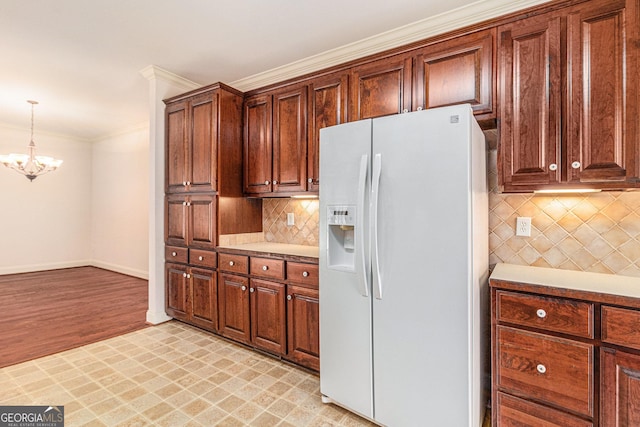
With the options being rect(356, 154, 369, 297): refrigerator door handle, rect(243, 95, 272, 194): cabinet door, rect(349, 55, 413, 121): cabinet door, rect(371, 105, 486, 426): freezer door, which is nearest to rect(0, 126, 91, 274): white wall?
rect(243, 95, 272, 194): cabinet door

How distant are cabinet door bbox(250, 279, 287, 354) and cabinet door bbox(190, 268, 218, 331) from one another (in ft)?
1.64

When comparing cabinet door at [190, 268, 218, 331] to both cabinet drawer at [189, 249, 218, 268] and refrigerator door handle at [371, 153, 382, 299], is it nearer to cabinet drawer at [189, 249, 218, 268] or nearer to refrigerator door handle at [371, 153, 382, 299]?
cabinet drawer at [189, 249, 218, 268]

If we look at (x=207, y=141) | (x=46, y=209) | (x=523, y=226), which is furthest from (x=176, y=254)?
(x=46, y=209)

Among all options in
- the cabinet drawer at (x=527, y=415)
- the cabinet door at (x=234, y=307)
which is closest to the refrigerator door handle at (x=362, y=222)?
the cabinet drawer at (x=527, y=415)

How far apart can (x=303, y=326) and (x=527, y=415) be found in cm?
141

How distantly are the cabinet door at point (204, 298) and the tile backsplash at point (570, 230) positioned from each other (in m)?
2.37

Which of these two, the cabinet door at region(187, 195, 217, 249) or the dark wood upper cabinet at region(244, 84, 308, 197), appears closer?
the dark wood upper cabinet at region(244, 84, 308, 197)

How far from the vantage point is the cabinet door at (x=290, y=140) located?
8.98 feet

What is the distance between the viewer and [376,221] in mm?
1711

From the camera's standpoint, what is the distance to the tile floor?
1.88m

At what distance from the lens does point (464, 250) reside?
4.86 feet

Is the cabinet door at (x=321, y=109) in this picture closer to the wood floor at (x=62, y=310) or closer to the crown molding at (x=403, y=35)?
the crown molding at (x=403, y=35)

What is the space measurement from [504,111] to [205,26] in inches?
88.3

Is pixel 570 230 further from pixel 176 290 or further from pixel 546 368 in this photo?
pixel 176 290
